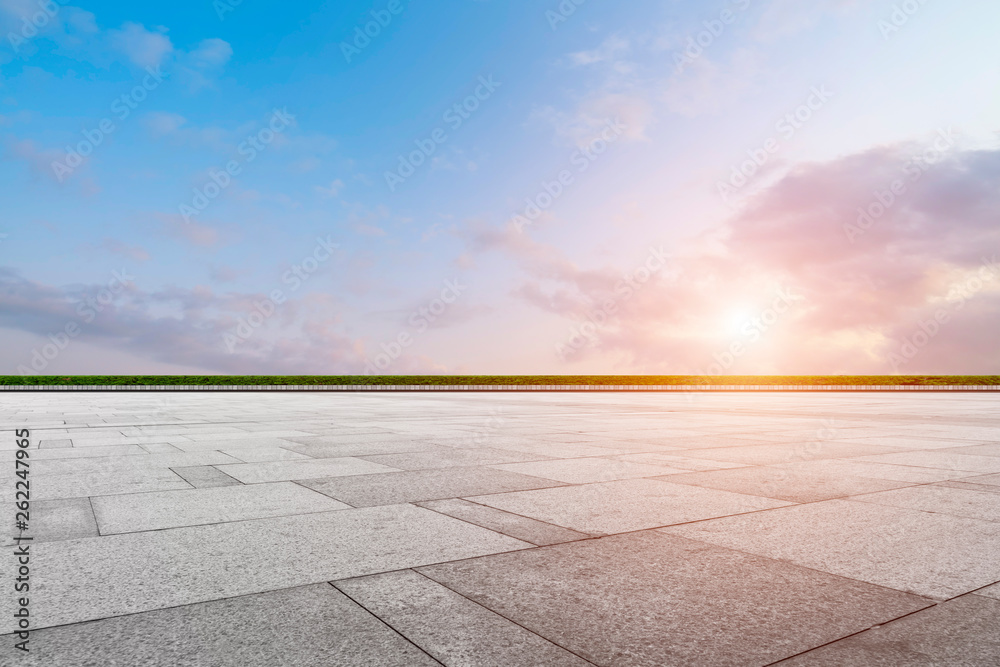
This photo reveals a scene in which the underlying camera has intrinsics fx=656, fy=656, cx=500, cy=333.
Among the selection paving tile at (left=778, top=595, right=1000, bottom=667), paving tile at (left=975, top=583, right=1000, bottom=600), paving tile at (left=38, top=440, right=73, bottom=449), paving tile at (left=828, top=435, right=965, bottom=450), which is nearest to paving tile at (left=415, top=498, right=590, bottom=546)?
paving tile at (left=778, top=595, right=1000, bottom=667)

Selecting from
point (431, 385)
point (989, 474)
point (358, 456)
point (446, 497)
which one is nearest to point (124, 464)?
point (358, 456)

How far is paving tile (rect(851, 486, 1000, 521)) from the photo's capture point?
5.57 meters

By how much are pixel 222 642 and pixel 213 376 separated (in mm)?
43405

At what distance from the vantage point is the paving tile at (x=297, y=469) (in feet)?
23.6

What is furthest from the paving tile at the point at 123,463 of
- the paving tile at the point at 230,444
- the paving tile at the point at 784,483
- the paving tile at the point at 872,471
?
the paving tile at the point at 872,471

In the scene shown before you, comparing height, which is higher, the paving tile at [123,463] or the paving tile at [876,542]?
the paving tile at [876,542]

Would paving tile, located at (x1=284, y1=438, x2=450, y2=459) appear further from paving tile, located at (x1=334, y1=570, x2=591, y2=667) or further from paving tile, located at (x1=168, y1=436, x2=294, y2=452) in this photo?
paving tile, located at (x1=334, y1=570, x2=591, y2=667)

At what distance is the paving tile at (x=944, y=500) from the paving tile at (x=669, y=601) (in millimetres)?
2528

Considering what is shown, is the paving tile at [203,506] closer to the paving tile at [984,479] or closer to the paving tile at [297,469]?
the paving tile at [297,469]

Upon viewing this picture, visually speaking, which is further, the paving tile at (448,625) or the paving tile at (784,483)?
the paving tile at (784,483)

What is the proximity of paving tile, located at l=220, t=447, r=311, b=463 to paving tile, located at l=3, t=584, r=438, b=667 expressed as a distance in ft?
17.8

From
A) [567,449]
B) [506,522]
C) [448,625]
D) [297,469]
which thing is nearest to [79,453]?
[297,469]

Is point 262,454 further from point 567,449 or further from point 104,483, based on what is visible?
point 567,449

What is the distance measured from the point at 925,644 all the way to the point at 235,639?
3101mm
